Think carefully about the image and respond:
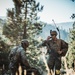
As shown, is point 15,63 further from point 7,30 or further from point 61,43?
point 7,30

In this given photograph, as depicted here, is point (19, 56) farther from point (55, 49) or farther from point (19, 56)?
point (55, 49)

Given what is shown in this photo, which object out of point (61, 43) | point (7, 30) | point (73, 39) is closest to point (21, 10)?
point (7, 30)

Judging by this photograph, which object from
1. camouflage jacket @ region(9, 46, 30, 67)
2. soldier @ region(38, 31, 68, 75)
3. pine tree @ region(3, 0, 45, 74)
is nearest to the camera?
camouflage jacket @ region(9, 46, 30, 67)

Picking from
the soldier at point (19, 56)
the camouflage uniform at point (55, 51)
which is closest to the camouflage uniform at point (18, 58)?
the soldier at point (19, 56)

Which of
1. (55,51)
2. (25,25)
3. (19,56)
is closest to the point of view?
(19,56)

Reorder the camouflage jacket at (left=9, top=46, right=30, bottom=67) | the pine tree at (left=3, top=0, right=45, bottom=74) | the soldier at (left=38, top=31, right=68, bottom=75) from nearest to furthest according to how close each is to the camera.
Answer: the camouflage jacket at (left=9, top=46, right=30, bottom=67), the soldier at (left=38, top=31, right=68, bottom=75), the pine tree at (left=3, top=0, right=45, bottom=74)

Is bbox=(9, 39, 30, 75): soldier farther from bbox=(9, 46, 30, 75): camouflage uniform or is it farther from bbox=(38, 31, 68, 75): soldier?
bbox=(38, 31, 68, 75): soldier

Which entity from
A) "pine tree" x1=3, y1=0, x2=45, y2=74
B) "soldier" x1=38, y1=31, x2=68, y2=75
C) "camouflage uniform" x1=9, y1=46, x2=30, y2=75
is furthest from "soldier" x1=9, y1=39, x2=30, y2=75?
"pine tree" x1=3, y1=0, x2=45, y2=74

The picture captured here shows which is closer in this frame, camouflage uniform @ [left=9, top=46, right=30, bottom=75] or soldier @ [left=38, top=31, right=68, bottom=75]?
camouflage uniform @ [left=9, top=46, right=30, bottom=75]

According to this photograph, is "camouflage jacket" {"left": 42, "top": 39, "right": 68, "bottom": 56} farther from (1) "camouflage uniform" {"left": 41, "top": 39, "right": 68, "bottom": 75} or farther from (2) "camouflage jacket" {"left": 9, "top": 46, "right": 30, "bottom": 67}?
(2) "camouflage jacket" {"left": 9, "top": 46, "right": 30, "bottom": 67}

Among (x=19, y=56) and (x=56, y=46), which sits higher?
(x=56, y=46)

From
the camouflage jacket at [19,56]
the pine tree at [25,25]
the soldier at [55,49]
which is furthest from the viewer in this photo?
the pine tree at [25,25]

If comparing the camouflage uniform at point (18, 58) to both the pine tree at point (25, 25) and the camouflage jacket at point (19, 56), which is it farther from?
the pine tree at point (25, 25)

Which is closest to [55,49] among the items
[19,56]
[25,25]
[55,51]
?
[55,51]
